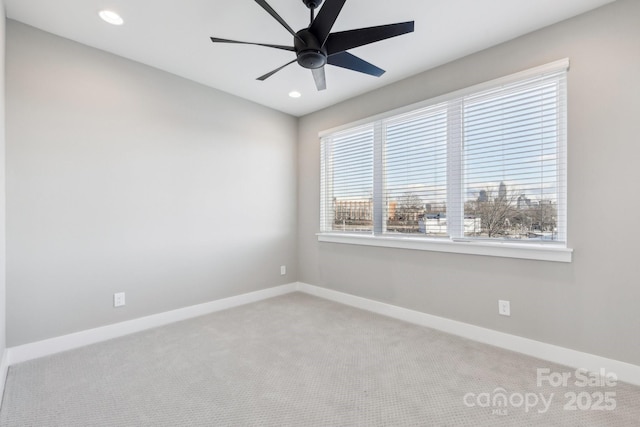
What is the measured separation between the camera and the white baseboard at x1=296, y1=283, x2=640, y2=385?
208 cm

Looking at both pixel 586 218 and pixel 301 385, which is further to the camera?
pixel 586 218

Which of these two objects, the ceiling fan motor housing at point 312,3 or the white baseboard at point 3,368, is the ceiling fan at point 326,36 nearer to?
the ceiling fan motor housing at point 312,3

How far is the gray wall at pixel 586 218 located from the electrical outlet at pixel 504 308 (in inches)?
1.4

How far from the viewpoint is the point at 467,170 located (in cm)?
282

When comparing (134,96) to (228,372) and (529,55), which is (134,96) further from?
(529,55)

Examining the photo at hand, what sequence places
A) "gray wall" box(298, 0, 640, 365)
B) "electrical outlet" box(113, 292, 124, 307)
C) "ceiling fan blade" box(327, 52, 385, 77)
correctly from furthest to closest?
"electrical outlet" box(113, 292, 124, 307), "ceiling fan blade" box(327, 52, 385, 77), "gray wall" box(298, 0, 640, 365)

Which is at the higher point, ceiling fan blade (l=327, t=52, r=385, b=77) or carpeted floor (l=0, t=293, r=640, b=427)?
ceiling fan blade (l=327, t=52, r=385, b=77)

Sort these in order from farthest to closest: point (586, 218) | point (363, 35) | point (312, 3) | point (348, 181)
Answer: point (348, 181), point (586, 218), point (312, 3), point (363, 35)

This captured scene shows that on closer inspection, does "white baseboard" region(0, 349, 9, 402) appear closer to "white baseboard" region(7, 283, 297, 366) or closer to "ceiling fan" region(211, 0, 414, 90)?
"white baseboard" region(7, 283, 297, 366)

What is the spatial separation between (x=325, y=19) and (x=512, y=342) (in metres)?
2.80

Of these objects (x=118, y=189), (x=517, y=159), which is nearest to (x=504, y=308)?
(x=517, y=159)

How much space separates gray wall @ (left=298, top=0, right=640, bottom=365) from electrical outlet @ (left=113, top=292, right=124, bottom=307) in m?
3.08

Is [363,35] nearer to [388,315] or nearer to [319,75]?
[319,75]

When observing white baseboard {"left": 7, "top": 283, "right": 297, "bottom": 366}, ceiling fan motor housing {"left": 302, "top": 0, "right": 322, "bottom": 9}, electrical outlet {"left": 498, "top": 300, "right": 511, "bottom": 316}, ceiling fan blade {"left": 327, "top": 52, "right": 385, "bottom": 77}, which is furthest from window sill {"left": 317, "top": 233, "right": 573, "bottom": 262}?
ceiling fan motor housing {"left": 302, "top": 0, "right": 322, "bottom": 9}
